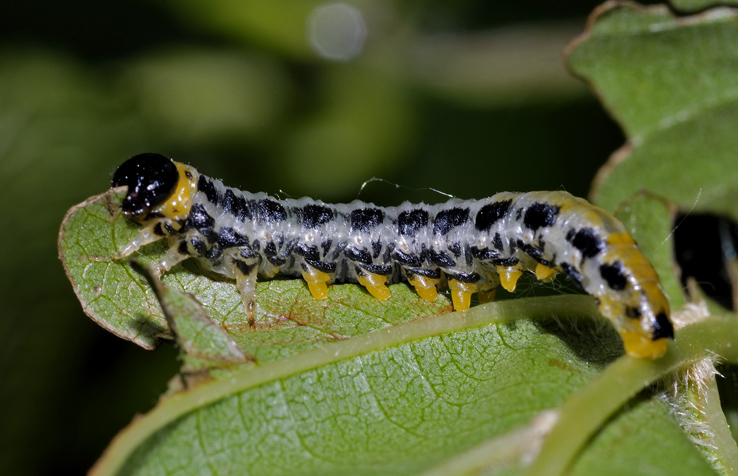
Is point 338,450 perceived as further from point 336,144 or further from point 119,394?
point 336,144

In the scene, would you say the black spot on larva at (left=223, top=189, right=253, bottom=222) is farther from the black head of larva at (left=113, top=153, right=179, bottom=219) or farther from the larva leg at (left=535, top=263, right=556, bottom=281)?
the larva leg at (left=535, top=263, right=556, bottom=281)

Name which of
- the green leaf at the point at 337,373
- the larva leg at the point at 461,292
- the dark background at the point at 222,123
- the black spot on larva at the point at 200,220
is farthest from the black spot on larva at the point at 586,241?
the dark background at the point at 222,123

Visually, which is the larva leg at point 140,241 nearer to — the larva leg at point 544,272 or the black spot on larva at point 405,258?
the black spot on larva at point 405,258

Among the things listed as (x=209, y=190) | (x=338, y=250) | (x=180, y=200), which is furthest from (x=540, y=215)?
(x=180, y=200)

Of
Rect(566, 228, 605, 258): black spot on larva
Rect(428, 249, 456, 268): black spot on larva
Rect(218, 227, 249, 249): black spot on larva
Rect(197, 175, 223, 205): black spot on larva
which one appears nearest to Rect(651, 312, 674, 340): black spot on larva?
Rect(566, 228, 605, 258): black spot on larva

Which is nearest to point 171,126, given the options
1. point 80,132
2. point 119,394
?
point 80,132

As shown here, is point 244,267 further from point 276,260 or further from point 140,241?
point 140,241
